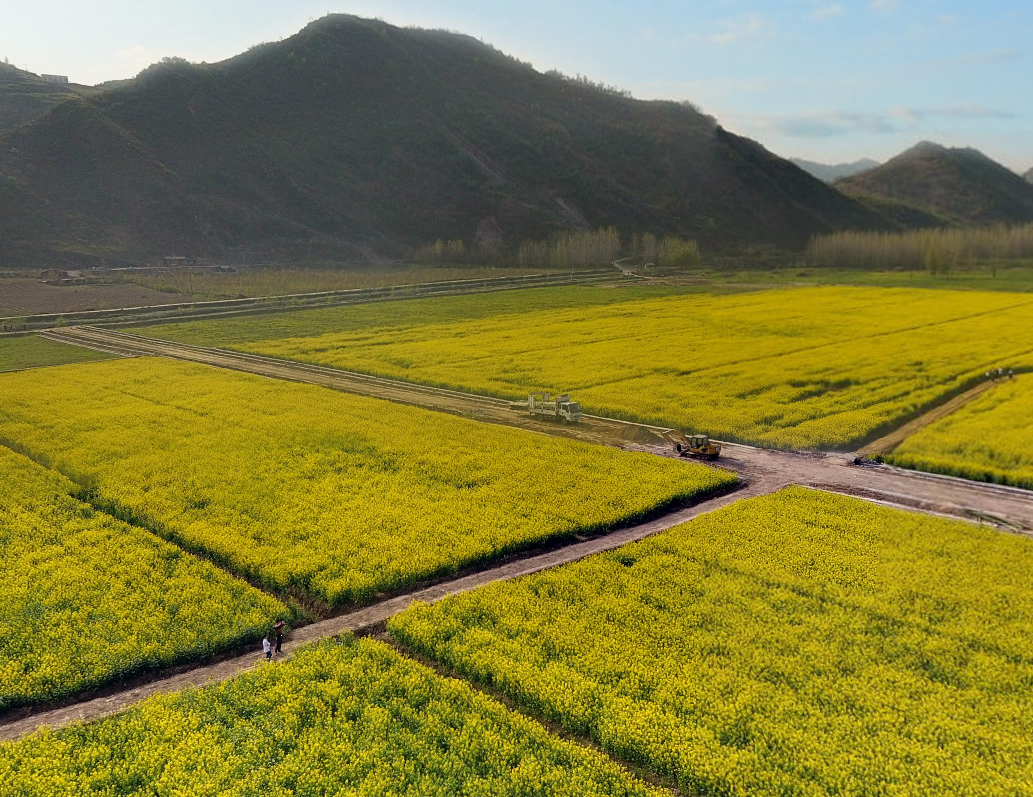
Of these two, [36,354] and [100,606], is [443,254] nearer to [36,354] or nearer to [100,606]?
[36,354]

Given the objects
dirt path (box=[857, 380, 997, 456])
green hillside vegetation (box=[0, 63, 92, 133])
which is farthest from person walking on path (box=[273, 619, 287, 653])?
green hillside vegetation (box=[0, 63, 92, 133])

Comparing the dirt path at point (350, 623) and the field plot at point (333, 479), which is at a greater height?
the field plot at point (333, 479)

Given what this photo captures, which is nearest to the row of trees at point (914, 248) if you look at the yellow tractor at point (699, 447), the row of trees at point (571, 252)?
the row of trees at point (571, 252)

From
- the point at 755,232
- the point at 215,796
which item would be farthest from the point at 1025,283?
the point at 215,796

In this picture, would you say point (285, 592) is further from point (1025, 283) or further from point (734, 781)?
point (1025, 283)

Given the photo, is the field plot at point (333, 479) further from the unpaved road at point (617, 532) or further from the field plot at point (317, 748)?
the field plot at point (317, 748)
